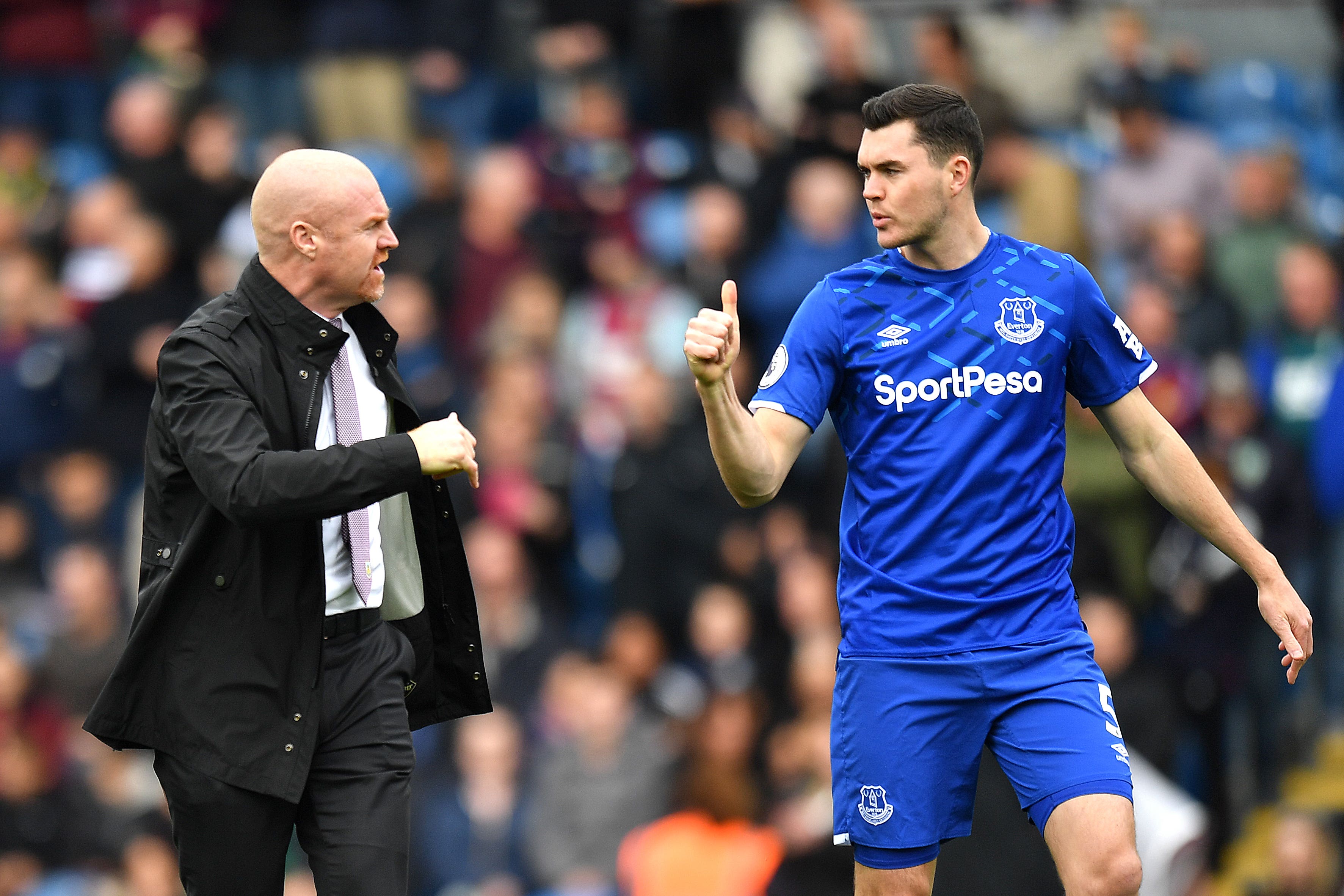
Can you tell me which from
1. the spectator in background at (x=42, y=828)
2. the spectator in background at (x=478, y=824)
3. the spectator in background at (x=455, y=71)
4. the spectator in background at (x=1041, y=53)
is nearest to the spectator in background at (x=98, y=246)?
the spectator in background at (x=455, y=71)

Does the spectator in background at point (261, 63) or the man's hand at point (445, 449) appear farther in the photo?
the spectator in background at point (261, 63)

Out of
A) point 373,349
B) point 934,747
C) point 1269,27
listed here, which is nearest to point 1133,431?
point 934,747

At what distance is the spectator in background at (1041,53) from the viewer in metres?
12.0

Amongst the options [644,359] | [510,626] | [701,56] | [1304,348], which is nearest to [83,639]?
[510,626]

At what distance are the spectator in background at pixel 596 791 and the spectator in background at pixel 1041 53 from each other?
5.19 m

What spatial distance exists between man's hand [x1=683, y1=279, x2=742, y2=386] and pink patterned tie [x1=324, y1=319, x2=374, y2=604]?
955mm

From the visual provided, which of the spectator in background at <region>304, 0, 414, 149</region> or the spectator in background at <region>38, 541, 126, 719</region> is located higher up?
the spectator in background at <region>304, 0, 414, 149</region>

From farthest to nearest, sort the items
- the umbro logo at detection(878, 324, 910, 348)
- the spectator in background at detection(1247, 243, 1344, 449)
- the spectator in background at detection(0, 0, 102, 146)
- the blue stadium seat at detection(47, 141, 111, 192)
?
the spectator in background at detection(0, 0, 102, 146)
the blue stadium seat at detection(47, 141, 111, 192)
the spectator in background at detection(1247, 243, 1344, 449)
the umbro logo at detection(878, 324, 910, 348)

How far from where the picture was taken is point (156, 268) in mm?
10906

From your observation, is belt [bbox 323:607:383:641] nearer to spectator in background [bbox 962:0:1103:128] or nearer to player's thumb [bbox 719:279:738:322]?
player's thumb [bbox 719:279:738:322]

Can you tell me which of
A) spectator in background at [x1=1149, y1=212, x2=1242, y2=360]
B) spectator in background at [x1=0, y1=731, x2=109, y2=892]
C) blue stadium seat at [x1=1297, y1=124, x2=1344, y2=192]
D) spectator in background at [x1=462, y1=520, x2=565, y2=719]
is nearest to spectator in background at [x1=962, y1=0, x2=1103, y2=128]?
blue stadium seat at [x1=1297, y1=124, x2=1344, y2=192]

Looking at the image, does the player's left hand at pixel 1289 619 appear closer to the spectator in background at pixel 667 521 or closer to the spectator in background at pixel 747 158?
the spectator in background at pixel 667 521

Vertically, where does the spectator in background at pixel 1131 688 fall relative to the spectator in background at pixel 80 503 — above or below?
below

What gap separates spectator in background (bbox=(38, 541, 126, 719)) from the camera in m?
10.3
